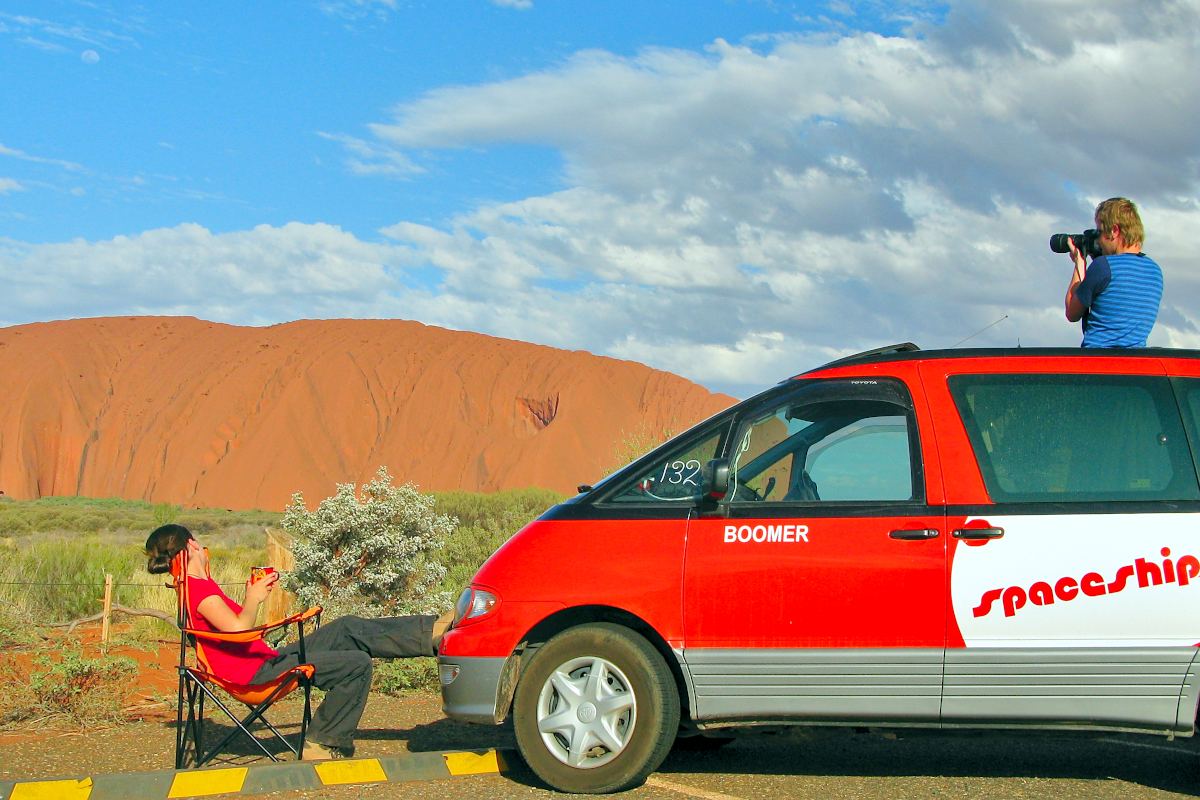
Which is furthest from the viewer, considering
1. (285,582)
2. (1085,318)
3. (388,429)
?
(388,429)

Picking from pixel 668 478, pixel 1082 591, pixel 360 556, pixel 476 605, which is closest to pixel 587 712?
pixel 476 605

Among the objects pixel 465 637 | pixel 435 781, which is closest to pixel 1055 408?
pixel 465 637

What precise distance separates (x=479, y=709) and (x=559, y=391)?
59346 mm

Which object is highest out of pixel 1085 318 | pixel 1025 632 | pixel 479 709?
pixel 1085 318

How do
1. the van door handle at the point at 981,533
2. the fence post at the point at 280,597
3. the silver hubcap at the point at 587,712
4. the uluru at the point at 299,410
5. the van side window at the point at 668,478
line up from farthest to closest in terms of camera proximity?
the uluru at the point at 299,410 → the fence post at the point at 280,597 → the van side window at the point at 668,478 → the silver hubcap at the point at 587,712 → the van door handle at the point at 981,533

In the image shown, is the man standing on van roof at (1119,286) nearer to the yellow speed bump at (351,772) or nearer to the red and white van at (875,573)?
the red and white van at (875,573)

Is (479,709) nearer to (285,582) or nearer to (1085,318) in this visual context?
(1085,318)

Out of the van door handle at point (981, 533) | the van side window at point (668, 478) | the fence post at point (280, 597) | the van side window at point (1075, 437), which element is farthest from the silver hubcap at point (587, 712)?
the fence post at point (280, 597)

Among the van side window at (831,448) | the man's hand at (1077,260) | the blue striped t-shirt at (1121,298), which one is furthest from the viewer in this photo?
the man's hand at (1077,260)

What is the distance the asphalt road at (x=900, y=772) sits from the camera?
5.95m

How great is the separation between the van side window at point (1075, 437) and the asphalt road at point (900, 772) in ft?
3.73

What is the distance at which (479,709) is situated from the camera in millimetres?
6016

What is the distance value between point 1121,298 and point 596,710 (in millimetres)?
3611

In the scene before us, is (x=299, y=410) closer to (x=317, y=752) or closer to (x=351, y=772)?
(x=317, y=752)
